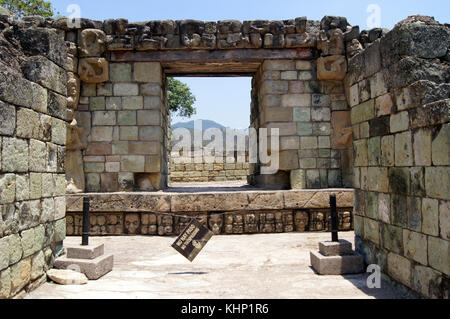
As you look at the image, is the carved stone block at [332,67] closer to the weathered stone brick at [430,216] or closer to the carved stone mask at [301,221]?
the carved stone mask at [301,221]

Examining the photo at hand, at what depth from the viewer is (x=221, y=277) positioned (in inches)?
163

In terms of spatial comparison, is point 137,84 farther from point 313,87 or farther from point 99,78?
point 313,87

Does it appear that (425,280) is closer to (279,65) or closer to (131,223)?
(131,223)

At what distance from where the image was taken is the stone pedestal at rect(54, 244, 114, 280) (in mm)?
4047

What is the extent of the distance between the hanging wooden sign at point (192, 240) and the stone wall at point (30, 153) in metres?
1.43

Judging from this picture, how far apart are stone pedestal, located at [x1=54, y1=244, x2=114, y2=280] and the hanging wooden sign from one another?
32.8 inches

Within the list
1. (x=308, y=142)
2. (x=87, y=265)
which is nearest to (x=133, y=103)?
(x=308, y=142)

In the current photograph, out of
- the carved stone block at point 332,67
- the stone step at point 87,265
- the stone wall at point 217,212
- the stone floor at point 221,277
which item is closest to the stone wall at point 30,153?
the stone step at point 87,265

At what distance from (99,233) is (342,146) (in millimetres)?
4997

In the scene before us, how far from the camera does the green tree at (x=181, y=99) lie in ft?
88.1

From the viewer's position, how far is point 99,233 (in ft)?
22.1
